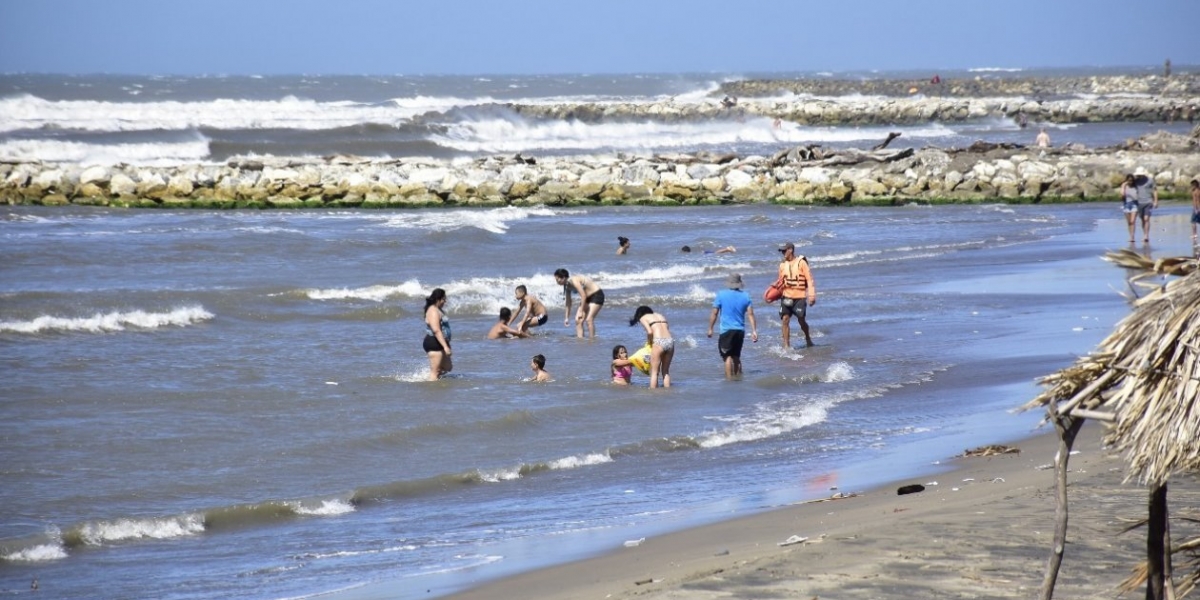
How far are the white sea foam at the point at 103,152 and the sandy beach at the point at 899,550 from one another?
1656 inches

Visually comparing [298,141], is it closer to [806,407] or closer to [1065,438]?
[806,407]

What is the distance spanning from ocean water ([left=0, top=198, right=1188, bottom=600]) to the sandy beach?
543mm

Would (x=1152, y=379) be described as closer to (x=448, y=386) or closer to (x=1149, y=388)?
(x=1149, y=388)

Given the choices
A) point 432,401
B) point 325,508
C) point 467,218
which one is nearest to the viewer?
point 325,508

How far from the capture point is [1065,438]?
15.7 ft

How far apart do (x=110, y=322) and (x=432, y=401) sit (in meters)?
6.66

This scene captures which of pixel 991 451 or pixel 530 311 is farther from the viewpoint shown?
pixel 530 311

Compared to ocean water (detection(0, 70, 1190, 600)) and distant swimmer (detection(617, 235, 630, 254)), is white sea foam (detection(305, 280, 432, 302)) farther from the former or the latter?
distant swimmer (detection(617, 235, 630, 254))

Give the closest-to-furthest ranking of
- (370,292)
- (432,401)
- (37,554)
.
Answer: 1. (37,554)
2. (432,401)
3. (370,292)

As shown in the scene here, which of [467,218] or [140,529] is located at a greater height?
[467,218]

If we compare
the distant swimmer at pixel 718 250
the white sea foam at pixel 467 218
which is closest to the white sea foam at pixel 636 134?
the white sea foam at pixel 467 218

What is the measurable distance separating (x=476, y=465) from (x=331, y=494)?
1337 mm

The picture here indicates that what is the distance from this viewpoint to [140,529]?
30.1 ft

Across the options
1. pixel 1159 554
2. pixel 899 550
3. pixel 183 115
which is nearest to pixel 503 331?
pixel 899 550
